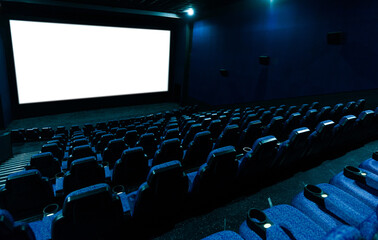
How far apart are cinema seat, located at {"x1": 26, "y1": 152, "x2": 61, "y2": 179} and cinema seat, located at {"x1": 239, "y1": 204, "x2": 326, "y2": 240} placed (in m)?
2.92

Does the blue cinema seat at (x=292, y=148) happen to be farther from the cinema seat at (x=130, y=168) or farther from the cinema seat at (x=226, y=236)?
the cinema seat at (x=130, y=168)

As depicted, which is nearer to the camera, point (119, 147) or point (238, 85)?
point (119, 147)

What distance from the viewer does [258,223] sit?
148 centimetres

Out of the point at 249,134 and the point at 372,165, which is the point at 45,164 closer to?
the point at 249,134

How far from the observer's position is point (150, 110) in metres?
13.0

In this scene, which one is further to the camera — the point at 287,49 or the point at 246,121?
the point at 287,49

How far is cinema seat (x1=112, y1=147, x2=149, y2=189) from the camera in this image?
2.74 meters

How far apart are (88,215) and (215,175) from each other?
1146 millimetres

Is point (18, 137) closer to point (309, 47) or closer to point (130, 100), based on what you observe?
point (130, 100)

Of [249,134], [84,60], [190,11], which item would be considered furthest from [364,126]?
[84,60]

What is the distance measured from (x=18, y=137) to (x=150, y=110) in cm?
637

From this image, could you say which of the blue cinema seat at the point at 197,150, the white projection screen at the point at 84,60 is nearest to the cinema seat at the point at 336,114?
the blue cinema seat at the point at 197,150

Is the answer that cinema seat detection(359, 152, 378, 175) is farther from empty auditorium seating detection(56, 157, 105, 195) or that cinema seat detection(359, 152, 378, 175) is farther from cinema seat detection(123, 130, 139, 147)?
cinema seat detection(123, 130, 139, 147)

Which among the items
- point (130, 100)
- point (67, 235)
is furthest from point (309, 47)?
point (130, 100)
